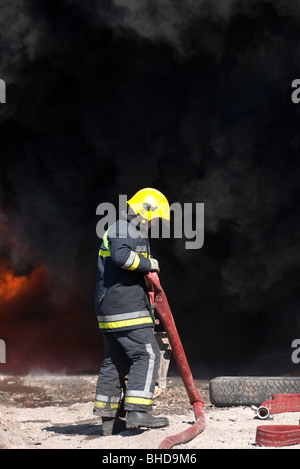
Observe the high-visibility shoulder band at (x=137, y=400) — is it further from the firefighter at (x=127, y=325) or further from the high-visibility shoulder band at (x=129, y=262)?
the high-visibility shoulder band at (x=129, y=262)

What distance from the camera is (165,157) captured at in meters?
10.2

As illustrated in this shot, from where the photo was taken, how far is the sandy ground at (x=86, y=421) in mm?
4055

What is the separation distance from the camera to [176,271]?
10.9m

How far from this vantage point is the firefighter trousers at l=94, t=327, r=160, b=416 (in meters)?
4.38

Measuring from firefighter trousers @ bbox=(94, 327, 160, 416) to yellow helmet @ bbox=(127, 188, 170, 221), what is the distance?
0.85m

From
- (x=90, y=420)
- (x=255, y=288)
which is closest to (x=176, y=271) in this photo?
(x=255, y=288)

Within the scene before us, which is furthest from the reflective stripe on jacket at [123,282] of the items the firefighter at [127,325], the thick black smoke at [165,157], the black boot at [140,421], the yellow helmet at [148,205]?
the thick black smoke at [165,157]

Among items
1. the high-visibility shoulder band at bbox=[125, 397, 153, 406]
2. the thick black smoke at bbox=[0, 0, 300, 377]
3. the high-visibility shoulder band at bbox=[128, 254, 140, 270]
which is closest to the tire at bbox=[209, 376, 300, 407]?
the high-visibility shoulder band at bbox=[125, 397, 153, 406]

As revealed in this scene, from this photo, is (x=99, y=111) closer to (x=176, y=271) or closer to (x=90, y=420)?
(x=176, y=271)

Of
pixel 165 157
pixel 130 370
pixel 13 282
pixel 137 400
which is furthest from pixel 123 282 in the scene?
pixel 13 282

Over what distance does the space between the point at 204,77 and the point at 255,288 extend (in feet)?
10.7

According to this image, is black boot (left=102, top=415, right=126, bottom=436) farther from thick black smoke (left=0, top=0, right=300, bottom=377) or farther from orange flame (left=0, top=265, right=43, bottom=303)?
orange flame (left=0, top=265, right=43, bottom=303)

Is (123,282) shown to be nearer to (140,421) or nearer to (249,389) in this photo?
(140,421)

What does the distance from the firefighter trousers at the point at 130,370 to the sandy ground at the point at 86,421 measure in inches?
8.4
